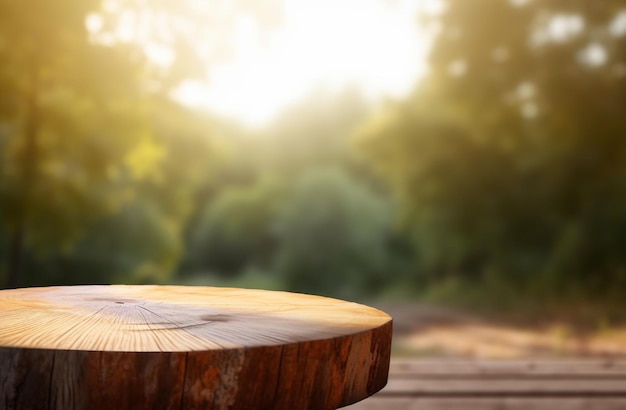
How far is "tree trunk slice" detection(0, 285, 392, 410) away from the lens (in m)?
1.33

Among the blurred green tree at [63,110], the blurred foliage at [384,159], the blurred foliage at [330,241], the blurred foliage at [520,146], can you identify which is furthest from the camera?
the blurred foliage at [330,241]

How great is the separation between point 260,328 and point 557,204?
1169 centimetres

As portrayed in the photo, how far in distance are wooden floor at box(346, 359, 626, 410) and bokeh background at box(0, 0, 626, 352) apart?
5340 mm

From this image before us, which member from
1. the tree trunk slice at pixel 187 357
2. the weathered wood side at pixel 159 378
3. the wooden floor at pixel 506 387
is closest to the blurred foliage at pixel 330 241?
the wooden floor at pixel 506 387

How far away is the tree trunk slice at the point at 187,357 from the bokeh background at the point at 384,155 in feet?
19.7

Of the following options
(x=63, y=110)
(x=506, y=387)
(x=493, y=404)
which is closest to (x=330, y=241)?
(x=63, y=110)

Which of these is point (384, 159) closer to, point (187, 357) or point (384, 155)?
point (384, 155)

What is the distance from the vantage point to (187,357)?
133 cm

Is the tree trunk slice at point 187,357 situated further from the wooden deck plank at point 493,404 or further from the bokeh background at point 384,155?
the bokeh background at point 384,155

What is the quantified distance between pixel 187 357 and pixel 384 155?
41.6 feet

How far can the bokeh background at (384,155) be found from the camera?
7.77 metres

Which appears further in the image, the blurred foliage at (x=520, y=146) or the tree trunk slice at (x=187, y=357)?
the blurred foliage at (x=520, y=146)

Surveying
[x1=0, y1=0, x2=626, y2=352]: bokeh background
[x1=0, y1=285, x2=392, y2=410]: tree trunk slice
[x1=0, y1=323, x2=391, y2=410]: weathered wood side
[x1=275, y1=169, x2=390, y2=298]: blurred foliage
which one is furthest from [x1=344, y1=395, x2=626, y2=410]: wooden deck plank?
[x1=275, y1=169, x2=390, y2=298]: blurred foliage

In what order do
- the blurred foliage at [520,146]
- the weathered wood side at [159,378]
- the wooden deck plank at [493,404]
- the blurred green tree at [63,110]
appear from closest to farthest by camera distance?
the weathered wood side at [159,378] → the wooden deck plank at [493,404] → the blurred green tree at [63,110] → the blurred foliage at [520,146]
